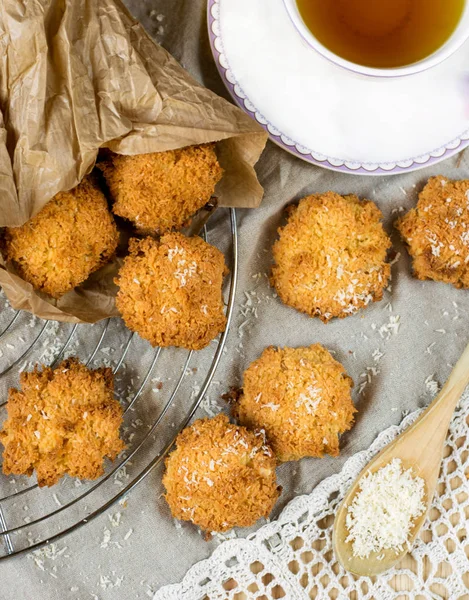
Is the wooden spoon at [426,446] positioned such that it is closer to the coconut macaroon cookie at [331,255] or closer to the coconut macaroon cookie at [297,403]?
the coconut macaroon cookie at [297,403]

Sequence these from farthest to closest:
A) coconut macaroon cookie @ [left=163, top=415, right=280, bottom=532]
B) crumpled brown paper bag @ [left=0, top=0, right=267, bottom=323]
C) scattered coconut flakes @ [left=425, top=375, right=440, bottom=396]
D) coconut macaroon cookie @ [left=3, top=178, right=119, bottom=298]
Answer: scattered coconut flakes @ [left=425, top=375, right=440, bottom=396] → coconut macaroon cookie @ [left=163, top=415, right=280, bottom=532] → coconut macaroon cookie @ [left=3, top=178, right=119, bottom=298] → crumpled brown paper bag @ [left=0, top=0, right=267, bottom=323]

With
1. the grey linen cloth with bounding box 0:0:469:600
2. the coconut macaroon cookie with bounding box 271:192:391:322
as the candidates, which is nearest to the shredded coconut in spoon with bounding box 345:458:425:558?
the grey linen cloth with bounding box 0:0:469:600

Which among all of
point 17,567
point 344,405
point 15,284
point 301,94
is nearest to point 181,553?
point 17,567

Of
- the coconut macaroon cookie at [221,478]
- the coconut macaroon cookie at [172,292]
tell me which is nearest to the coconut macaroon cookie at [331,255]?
the coconut macaroon cookie at [172,292]

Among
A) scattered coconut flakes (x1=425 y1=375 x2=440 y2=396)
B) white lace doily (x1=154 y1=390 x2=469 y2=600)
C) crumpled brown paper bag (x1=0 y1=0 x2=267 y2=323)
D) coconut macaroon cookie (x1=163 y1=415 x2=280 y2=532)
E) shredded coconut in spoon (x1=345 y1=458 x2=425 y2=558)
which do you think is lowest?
white lace doily (x1=154 y1=390 x2=469 y2=600)

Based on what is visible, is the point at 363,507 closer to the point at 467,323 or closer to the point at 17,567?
the point at 467,323

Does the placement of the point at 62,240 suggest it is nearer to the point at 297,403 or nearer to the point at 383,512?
the point at 297,403

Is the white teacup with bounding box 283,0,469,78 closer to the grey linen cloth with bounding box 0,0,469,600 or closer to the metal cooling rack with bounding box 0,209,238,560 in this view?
the grey linen cloth with bounding box 0,0,469,600
